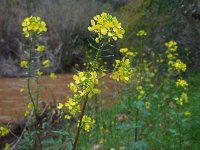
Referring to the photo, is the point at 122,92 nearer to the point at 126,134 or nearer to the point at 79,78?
the point at 126,134

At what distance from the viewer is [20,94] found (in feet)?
26.4

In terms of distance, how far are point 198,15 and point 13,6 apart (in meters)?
6.38

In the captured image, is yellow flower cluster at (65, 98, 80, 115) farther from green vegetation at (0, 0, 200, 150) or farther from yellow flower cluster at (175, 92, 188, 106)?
yellow flower cluster at (175, 92, 188, 106)

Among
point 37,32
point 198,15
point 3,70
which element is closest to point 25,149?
point 37,32

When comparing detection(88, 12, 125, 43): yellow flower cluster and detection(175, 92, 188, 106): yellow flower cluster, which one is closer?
detection(88, 12, 125, 43): yellow flower cluster

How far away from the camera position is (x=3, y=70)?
1120cm

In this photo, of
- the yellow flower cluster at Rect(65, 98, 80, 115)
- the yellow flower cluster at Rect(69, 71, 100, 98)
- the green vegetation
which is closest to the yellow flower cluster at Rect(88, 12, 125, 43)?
the green vegetation

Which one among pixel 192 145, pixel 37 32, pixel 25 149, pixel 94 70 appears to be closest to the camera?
pixel 94 70

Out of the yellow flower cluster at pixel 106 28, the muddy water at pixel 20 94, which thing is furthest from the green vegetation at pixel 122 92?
the muddy water at pixel 20 94

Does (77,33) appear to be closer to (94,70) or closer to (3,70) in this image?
(3,70)

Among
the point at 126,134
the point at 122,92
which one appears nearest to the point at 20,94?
the point at 122,92

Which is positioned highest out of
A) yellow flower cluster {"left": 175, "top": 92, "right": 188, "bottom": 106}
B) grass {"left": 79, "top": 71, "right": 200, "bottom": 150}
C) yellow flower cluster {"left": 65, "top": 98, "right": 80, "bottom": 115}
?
yellow flower cluster {"left": 175, "top": 92, "right": 188, "bottom": 106}

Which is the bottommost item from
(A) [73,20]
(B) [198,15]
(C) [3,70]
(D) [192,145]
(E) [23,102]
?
(D) [192,145]

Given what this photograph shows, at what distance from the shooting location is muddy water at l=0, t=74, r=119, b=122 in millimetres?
6582
